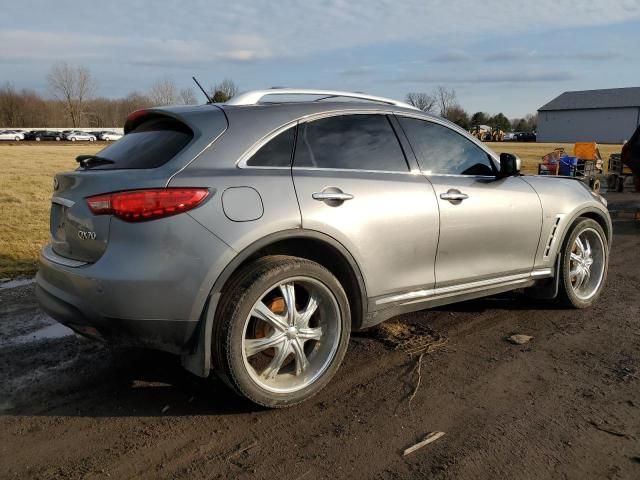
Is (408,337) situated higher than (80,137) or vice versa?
(80,137)

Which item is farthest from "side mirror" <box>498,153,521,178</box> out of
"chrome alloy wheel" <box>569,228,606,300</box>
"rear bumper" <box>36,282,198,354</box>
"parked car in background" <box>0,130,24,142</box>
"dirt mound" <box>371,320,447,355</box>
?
"parked car in background" <box>0,130,24,142</box>

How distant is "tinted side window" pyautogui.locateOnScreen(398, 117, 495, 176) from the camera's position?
409 centimetres

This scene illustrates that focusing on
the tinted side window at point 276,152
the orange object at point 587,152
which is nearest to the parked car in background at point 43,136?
the orange object at point 587,152

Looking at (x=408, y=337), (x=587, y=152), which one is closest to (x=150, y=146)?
(x=408, y=337)

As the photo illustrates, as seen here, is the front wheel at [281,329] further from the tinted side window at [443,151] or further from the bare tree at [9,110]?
the bare tree at [9,110]

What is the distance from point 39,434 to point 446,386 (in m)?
2.37

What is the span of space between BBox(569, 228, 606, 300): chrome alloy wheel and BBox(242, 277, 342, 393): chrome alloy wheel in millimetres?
2714

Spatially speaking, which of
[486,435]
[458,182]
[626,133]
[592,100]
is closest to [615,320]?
[458,182]

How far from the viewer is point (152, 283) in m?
2.90

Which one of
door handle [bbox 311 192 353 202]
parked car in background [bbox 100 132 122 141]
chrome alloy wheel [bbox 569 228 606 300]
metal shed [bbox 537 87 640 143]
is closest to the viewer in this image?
door handle [bbox 311 192 353 202]

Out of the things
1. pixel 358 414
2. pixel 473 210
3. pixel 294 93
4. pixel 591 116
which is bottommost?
pixel 358 414

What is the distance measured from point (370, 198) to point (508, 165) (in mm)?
1482

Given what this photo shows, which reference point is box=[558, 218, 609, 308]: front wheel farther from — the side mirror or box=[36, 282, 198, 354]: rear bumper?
box=[36, 282, 198, 354]: rear bumper

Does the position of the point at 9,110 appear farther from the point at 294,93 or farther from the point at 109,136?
the point at 294,93
